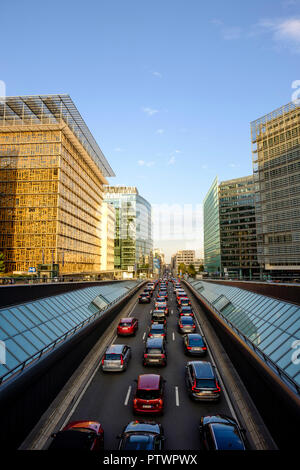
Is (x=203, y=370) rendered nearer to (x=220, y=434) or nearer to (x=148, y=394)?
(x=148, y=394)

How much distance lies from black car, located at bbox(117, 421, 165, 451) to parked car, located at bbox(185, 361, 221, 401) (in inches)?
134

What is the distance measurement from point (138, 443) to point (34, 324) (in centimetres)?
874

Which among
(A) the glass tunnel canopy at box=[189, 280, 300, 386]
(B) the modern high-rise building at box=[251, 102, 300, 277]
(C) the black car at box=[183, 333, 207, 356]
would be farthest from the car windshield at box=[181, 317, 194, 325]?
(B) the modern high-rise building at box=[251, 102, 300, 277]

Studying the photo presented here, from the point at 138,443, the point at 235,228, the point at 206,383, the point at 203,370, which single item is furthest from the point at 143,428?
the point at 235,228

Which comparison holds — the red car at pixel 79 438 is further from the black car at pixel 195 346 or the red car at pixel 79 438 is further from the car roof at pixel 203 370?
the black car at pixel 195 346

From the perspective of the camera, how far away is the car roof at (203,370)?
11.8m

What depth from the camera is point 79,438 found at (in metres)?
7.43

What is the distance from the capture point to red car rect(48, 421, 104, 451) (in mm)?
7121

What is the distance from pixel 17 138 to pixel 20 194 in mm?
13202

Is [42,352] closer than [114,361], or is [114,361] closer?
[42,352]

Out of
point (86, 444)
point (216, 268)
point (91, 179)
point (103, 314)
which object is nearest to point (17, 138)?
point (91, 179)

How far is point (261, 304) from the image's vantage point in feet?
60.0

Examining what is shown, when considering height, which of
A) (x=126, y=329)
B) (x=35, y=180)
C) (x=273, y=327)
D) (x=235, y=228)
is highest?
(x=35, y=180)
